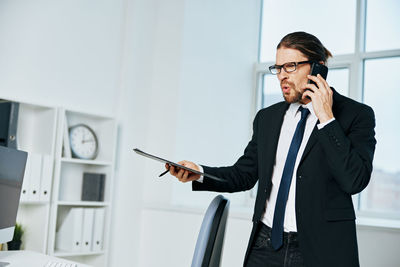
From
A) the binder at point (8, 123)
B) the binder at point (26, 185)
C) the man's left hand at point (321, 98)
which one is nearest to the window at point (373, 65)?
the man's left hand at point (321, 98)

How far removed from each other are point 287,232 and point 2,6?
2.50m

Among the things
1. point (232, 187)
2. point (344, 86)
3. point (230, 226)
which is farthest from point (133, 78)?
point (232, 187)

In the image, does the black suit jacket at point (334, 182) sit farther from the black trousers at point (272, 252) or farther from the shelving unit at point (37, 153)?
the shelving unit at point (37, 153)

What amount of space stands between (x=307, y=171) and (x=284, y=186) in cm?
11

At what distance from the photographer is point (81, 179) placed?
3643 mm

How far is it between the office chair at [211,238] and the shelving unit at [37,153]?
1988mm

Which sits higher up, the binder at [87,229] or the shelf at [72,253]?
the binder at [87,229]

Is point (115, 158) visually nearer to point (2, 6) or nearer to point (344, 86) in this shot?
point (2, 6)

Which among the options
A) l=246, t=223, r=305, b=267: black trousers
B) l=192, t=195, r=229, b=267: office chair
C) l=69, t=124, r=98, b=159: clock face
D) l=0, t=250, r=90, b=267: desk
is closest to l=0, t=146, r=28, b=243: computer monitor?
l=0, t=250, r=90, b=267: desk

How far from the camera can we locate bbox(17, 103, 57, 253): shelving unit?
10.4 feet

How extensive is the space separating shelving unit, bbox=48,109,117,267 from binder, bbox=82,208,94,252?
0.09ft

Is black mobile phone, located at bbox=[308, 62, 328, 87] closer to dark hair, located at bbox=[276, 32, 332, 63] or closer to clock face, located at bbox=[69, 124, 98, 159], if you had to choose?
dark hair, located at bbox=[276, 32, 332, 63]

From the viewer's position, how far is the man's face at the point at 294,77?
1.90 metres

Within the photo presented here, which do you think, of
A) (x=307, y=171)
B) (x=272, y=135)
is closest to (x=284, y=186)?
(x=307, y=171)
